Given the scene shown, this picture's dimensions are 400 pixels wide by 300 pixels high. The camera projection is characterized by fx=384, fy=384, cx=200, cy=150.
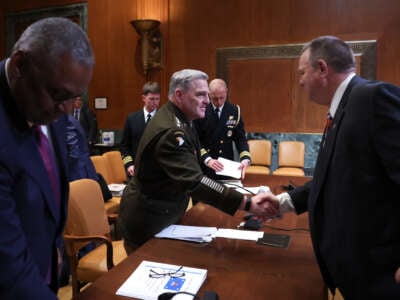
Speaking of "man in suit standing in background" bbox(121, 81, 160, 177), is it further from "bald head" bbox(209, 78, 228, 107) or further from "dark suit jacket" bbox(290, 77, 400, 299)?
"dark suit jacket" bbox(290, 77, 400, 299)

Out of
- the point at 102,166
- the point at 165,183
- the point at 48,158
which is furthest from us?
the point at 102,166

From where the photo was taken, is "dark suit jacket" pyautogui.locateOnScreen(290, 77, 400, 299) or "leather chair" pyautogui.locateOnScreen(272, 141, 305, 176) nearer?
"dark suit jacket" pyautogui.locateOnScreen(290, 77, 400, 299)

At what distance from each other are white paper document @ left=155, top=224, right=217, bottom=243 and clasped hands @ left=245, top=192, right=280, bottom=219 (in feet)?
0.83

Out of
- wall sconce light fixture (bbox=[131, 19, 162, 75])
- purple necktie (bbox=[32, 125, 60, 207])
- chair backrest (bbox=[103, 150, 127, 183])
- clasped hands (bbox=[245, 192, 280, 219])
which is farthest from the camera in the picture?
wall sconce light fixture (bbox=[131, 19, 162, 75])

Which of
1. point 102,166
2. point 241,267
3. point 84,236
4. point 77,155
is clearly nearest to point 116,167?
point 102,166

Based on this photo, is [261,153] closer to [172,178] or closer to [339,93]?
[172,178]

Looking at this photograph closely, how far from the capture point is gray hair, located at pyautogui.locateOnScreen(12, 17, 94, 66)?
0.96m

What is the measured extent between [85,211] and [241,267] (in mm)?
1204

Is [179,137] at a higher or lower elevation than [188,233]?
higher

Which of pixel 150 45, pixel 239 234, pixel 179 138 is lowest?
pixel 239 234

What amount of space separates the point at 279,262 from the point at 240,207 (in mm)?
433

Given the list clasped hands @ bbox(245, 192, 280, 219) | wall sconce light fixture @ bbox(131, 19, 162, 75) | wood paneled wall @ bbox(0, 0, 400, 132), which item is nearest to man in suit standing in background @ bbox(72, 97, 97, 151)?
wood paneled wall @ bbox(0, 0, 400, 132)

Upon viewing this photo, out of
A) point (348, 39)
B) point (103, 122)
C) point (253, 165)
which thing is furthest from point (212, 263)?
point (103, 122)

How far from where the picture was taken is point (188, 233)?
6.50 feet
